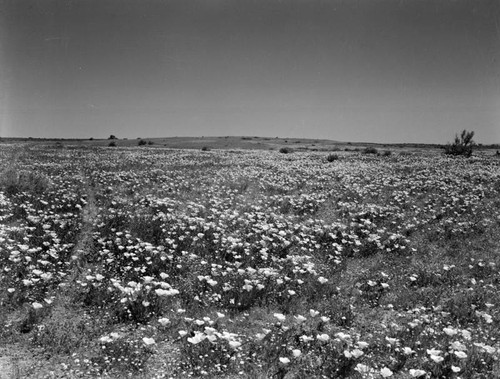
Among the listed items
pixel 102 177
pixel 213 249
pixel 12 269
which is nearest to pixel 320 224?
pixel 213 249

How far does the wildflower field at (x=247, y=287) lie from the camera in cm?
562

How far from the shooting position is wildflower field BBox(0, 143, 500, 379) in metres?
5.62

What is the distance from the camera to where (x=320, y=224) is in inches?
509

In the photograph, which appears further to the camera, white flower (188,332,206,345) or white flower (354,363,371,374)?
white flower (188,332,206,345)

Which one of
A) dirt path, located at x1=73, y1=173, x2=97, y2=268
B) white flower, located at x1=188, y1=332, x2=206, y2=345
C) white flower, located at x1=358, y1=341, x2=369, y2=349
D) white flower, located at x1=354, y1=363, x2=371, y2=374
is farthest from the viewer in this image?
dirt path, located at x1=73, y1=173, x2=97, y2=268

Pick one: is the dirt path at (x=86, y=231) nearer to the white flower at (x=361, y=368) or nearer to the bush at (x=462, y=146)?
the white flower at (x=361, y=368)

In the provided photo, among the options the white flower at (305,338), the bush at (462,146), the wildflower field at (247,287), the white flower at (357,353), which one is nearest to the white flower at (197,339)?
the wildflower field at (247,287)

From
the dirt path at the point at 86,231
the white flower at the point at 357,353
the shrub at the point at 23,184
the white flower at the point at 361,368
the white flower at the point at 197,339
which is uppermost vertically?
the shrub at the point at 23,184

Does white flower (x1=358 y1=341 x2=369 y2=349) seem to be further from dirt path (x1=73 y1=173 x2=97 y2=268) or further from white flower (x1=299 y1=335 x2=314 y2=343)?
dirt path (x1=73 y1=173 x2=97 y2=268)

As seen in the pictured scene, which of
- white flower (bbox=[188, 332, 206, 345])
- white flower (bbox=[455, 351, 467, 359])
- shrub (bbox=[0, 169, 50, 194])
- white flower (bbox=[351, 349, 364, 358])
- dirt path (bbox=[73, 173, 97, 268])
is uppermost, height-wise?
shrub (bbox=[0, 169, 50, 194])

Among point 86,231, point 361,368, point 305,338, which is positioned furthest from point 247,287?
point 86,231

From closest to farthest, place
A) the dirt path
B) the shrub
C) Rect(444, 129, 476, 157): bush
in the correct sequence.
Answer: the dirt path < the shrub < Rect(444, 129, 476, 157): bush

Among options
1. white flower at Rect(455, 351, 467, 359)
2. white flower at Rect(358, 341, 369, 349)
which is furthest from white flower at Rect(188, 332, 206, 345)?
white flower at Rect(455, 351, 467, 359)

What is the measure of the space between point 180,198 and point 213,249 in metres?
6.32
